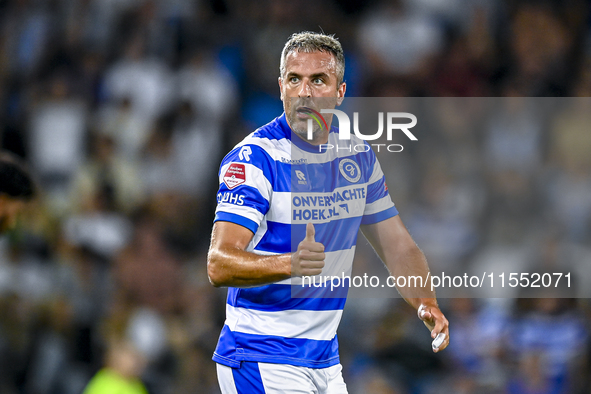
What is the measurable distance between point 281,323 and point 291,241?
44 centimetres

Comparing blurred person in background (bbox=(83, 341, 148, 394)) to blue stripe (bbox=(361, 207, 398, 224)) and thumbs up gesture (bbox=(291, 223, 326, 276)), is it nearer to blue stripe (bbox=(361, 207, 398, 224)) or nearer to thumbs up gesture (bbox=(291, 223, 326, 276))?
blue stripe (bbox=(361, 207, 398, 224))

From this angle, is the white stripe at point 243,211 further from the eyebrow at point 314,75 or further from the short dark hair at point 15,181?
the short dark hair at point 15,181

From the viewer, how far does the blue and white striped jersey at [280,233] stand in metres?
3.76

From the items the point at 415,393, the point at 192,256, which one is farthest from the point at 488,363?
the point at 192,256

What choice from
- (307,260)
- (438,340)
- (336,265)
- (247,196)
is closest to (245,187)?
(247,196)

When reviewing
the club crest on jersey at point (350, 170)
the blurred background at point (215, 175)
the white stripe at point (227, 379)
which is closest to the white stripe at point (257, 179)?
the club crest on jersey at point (350, 170)

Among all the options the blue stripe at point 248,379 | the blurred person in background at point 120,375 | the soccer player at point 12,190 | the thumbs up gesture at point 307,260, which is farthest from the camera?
the blurred person in background at point 120,375

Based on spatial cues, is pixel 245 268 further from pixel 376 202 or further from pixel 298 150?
pixel 376 202

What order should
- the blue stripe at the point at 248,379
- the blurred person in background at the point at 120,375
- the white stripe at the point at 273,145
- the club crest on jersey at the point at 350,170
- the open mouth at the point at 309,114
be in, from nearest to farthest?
the blue stripe at the point at 248,379 < the white stripe at the point at 273,145 < the open mouth at the point at 309,114 < the club crest on jersey at the point at 350,170 < the blurred person in background at the point at 120,375

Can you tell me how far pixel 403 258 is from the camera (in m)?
4.34

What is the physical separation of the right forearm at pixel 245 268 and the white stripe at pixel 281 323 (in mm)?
427

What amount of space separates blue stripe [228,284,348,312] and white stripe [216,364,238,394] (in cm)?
34

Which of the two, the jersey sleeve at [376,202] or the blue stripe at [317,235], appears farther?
the jersey sleeve at [376,202]

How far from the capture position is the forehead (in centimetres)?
416
